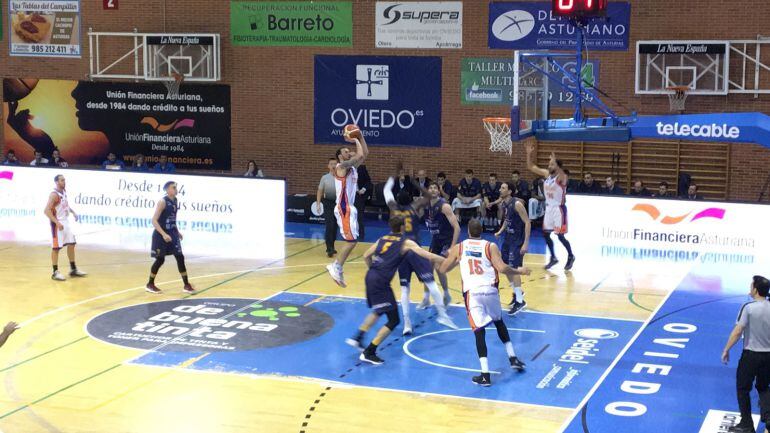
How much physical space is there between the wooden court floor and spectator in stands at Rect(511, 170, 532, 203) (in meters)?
6.40

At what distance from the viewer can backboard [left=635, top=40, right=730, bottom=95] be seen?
2473 cm

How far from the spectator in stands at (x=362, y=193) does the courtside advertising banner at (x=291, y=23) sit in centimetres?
409

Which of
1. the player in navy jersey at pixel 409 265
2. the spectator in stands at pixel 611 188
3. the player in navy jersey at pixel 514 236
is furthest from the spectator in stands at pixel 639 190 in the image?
the player in navy jersey at pixel 409 265

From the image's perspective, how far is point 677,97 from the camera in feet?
82.2

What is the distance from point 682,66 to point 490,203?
561 cm

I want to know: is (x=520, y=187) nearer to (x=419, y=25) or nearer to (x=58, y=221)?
(x=419, y=25)

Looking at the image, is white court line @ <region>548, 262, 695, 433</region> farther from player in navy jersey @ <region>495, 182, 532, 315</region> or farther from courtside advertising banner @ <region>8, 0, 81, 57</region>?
courtside advertising banner @ <region>8, 0, 81, 57</region>

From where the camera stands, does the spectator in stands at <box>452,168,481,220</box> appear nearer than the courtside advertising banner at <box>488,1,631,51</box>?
No

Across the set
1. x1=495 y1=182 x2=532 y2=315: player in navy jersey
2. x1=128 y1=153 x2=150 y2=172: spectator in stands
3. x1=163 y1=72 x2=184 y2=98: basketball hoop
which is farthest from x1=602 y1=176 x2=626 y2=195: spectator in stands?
x1=128 y1=153 x2=150 y2=172: spectator in stands

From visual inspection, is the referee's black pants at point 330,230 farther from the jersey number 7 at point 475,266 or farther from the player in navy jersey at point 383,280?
the jersey number 7 at point 475,266

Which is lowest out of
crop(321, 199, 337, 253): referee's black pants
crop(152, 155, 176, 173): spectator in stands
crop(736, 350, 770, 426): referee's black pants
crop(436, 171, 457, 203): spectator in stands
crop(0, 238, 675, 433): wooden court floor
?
crop(0, 238, 675, 433): wooden court floor

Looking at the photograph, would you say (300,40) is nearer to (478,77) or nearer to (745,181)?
(478,77)

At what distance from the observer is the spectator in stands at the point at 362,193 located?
78.8 ft

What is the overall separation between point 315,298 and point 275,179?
6952 mm
